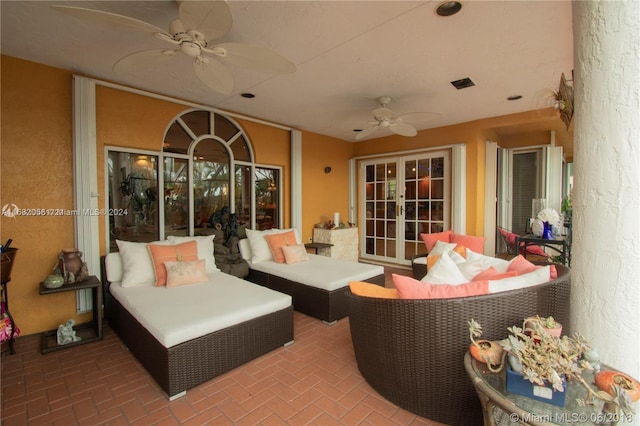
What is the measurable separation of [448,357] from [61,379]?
8.78 ft

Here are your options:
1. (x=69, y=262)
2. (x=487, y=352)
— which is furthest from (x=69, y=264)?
(x=487, y=352)

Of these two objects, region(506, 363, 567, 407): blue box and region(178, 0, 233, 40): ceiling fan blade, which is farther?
region(178, 0, 233, 40): ceiling fan blade

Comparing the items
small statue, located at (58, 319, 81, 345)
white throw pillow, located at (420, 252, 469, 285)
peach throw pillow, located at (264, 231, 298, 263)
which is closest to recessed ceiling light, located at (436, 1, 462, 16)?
white throw pillow, located at (420, 252, 469, 285)

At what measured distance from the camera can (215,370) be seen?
6.72ft

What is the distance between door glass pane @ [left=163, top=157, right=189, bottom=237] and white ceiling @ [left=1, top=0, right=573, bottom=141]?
2.95ft

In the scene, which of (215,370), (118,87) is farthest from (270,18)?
(215,370)

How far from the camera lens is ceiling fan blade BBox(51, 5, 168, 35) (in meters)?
1.46

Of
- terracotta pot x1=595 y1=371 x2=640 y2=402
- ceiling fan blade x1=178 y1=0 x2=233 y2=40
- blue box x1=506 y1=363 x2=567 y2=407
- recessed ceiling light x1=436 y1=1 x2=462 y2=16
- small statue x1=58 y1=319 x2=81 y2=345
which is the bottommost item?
small statue x1=58 y1=319 x2=81 y2=345

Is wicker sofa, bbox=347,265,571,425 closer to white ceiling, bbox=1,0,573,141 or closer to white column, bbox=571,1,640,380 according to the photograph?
white column, bbox=571,1,640,380

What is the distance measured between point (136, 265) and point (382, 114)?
3187 mm

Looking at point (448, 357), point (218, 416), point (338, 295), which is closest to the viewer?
point (448, 357)

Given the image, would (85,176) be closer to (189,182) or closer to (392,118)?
(189,182)

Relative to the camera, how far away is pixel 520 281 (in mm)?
1619

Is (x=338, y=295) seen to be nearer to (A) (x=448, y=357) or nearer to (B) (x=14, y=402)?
(A) (x=448, y=357)
